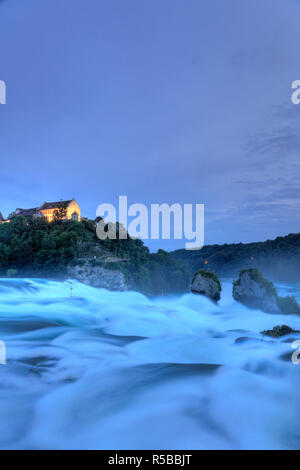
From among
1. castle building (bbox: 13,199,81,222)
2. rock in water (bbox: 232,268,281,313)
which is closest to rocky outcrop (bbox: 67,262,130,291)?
rock in water (bbox: 232,268,281,313)

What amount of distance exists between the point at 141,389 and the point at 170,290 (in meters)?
41.6

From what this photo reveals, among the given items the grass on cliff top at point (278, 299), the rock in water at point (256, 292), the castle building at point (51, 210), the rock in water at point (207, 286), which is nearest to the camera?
the grass on cliff top at point (278, 299)

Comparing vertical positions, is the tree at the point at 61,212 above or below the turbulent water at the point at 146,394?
above

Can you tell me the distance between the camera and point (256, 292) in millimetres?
17656

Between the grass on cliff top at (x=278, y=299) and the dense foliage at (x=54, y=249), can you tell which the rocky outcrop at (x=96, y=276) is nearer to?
the dense foliage at (x=54, y=249)

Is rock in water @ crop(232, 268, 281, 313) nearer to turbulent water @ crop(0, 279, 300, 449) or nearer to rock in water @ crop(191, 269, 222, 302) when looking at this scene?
rock in water @ crop(191, 269, 222, 302)

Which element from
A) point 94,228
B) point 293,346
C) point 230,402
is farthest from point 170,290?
point 230,402

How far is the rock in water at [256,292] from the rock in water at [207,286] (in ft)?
5.60

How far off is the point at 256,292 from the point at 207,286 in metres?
4.11

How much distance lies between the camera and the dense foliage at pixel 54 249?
3094cm

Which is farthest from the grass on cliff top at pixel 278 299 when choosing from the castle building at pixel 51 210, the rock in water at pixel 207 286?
the castle building at pixel 51 210

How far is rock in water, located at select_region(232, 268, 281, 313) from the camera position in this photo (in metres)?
16.9

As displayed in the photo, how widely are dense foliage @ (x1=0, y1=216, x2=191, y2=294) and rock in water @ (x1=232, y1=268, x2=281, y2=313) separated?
16.8m

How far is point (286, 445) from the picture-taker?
2473 millimetres
